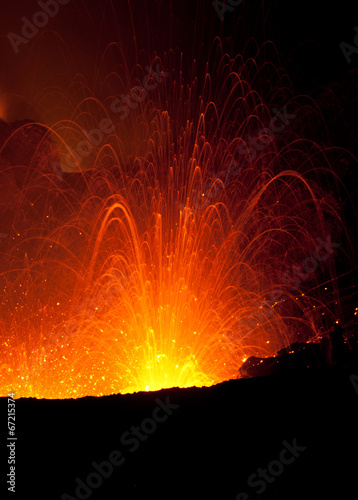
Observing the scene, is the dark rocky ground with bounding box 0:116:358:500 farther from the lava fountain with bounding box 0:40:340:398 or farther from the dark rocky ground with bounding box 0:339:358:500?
the lava fountain with bounding box 0:40:340:398

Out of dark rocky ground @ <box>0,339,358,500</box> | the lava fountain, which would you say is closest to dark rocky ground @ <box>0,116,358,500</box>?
dark rocky ground @ <box>0,339,358,500</box>

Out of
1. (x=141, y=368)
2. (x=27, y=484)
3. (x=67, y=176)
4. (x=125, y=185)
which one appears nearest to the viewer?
(x=27, y=484)

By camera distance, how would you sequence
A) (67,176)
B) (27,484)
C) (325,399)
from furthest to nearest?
1. (67,176)
2. (325,399)
3. (27,484)

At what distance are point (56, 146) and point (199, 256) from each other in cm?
871

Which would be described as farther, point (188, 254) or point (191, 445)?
point (188, 254)

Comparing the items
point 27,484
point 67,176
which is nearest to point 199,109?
point 67,176

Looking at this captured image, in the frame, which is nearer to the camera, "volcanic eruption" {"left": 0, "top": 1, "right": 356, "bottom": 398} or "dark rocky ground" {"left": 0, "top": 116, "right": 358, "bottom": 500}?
"dark rocky ground" {"left": 0, "top": 116, "right": 358, "bottom": 500}

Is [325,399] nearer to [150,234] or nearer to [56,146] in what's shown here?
[150,234]

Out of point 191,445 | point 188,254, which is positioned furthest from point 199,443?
point 188,254

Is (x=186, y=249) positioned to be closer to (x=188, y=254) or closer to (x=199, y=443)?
(x=188, y=254)

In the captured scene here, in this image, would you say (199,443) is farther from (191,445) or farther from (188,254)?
(188,254)

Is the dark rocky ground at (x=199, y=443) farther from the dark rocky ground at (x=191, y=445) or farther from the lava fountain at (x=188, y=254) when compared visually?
the lava fountain at (x=188, y=254)

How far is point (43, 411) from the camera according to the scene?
4.67m

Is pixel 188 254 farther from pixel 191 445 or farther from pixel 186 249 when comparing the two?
pixel 191 445
